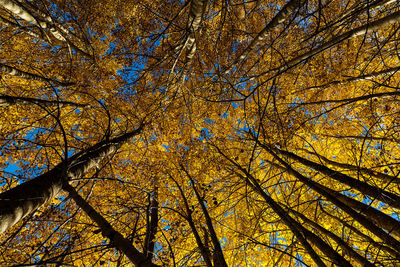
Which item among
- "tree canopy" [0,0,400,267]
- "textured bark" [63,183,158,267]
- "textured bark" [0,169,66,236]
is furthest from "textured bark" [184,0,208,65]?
"textured bark" [63,183,158,267]

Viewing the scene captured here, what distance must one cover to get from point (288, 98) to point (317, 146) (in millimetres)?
2917

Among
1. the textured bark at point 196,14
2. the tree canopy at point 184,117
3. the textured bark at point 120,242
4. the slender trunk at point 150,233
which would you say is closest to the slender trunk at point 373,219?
the tree canopy at point 184,117

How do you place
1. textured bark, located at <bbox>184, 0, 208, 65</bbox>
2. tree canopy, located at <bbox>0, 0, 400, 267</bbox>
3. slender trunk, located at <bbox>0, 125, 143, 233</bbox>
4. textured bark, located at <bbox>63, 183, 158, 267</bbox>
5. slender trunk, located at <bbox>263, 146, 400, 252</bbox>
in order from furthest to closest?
tree canopy, located at <bbox>0, 0, 400, 267</bbox>
textured bark, located at <bbox>184, 0, 208, 65</bbox>
slender trunk, located at <bbox>263, 146, 400, 252</bbox>
slender trunk, located at <bbox>0, 125, 143, 233</bbox>
textured bark, located at <bbox>63, 183, 158, 267</bbox>

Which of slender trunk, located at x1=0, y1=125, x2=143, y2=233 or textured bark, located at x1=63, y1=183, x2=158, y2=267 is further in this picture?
slender trunk, located at x1=0, y1=125, x2=143, y2=233

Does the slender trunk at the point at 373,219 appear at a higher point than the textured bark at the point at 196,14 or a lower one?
lower

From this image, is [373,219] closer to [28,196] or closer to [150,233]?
[150,233]

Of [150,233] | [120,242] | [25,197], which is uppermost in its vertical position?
[25,197]

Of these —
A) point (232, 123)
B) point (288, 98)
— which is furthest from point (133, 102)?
point (288, 98)

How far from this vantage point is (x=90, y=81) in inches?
261

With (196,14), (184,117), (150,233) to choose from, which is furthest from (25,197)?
(184,117)

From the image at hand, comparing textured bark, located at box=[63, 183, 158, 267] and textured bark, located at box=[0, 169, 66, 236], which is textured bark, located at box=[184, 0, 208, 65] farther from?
textured bark, located at box=[63, 183, 158, 267]

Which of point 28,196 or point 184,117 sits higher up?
point 184,117

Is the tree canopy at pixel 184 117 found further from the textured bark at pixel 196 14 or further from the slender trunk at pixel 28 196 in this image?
the slender trunk at pixel 28 196

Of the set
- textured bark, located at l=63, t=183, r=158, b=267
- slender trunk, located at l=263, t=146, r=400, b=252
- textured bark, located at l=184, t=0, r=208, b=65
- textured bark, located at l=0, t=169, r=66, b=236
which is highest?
textured bark, located at l=184, t=0, r=208, b=65
